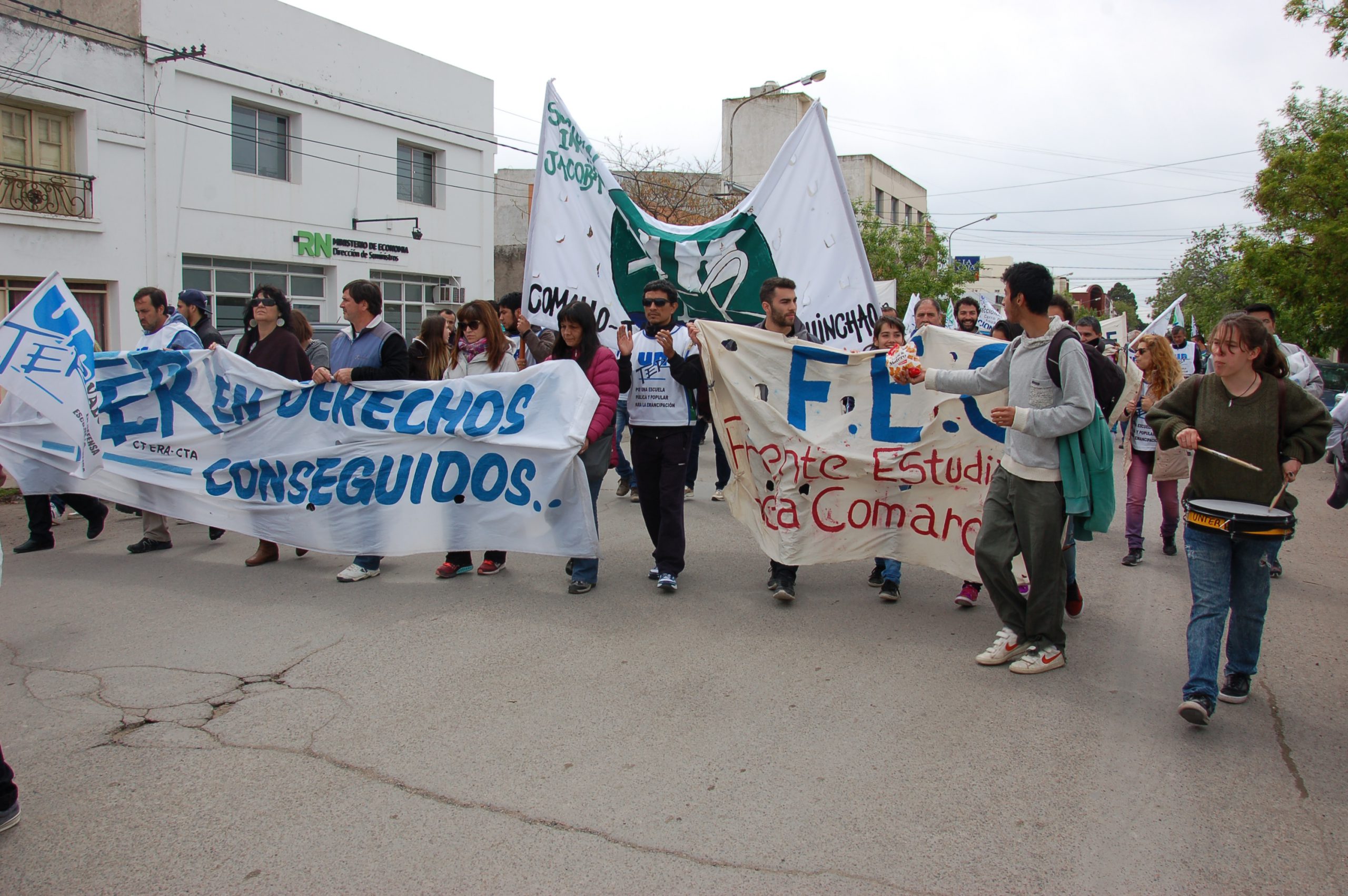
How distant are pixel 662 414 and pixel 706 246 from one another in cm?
170

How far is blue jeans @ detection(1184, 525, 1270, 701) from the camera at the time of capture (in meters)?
4.10

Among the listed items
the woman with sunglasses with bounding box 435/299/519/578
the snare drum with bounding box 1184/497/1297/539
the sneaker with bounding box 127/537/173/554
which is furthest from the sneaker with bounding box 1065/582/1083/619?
the sneaker with bounding box 127/537/173/554

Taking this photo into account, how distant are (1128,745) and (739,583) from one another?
2.84 meters

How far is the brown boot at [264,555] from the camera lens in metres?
6.87

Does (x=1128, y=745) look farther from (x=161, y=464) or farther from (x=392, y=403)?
(x=161, y=464)

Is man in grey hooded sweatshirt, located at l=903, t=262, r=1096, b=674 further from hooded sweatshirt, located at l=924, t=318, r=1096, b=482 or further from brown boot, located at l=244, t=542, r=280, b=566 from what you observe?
brown boot, located at l=244, t=542, r=280, b=566

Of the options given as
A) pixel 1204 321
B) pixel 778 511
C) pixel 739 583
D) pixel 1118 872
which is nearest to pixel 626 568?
pixel 739 583

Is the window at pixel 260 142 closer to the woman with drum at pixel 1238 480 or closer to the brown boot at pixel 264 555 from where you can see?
the brown boot at pixel 264 555

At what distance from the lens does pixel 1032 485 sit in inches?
189

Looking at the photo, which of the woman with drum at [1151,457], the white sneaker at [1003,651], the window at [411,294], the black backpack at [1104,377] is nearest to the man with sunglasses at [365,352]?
the white sneaker at [1003,651]

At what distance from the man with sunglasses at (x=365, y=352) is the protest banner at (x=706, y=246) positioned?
100 centimetres

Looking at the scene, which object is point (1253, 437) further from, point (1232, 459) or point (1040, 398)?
point (1040, 398)

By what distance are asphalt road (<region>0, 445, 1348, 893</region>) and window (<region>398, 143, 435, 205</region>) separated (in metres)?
21.2

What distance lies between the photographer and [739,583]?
6.40 metres
